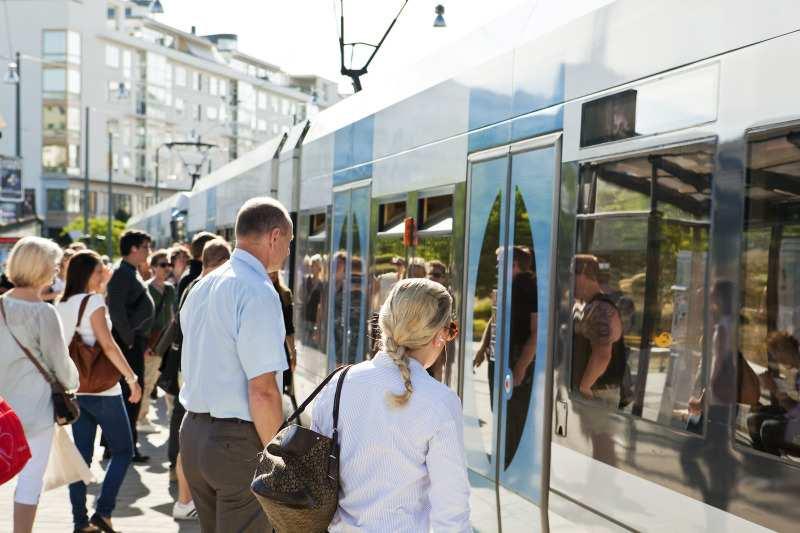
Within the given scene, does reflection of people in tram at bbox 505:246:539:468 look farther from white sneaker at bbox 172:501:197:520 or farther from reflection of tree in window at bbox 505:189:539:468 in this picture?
white sneaker at bbox 172:501:197:520

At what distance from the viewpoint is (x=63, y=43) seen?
269 ft

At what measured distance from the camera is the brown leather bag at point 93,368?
7109 millimetres

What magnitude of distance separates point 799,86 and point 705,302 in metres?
0.73

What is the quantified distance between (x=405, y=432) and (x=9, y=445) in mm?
1225

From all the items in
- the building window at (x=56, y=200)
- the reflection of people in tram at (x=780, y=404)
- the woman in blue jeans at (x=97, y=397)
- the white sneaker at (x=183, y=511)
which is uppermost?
the building window at (x=56, y=200)

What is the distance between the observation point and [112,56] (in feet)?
280

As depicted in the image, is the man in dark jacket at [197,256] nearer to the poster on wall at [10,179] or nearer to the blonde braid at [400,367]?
the blonde braid at [400,367]

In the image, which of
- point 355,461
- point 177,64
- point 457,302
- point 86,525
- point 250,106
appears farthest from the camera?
point 250,106

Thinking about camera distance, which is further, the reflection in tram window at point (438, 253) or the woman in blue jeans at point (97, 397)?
the woman in blue jeans at point (97, 397)

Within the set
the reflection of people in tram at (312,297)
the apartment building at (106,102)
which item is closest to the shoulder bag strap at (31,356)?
the reflection of people in tram at (312,297)

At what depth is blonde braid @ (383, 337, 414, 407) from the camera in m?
3.04

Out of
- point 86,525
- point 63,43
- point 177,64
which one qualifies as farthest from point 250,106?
point 86,525

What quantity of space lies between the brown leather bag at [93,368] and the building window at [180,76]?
296 ft

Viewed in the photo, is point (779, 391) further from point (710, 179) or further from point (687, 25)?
point (687, 25)
